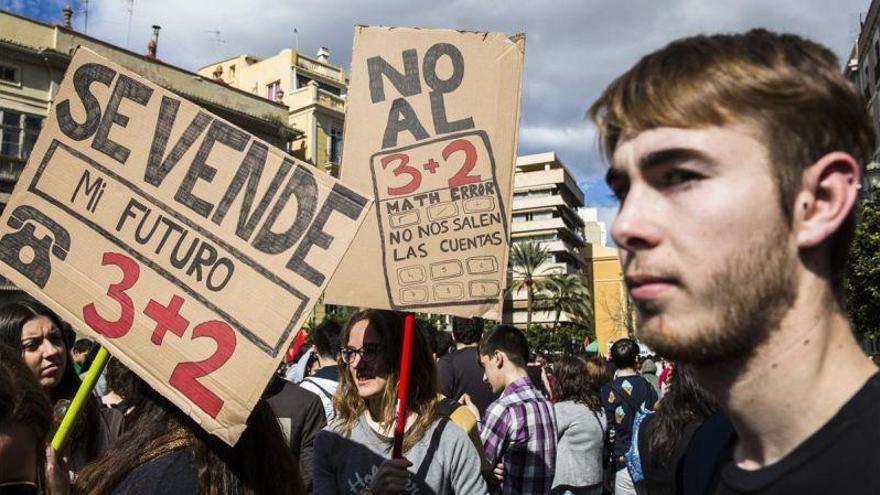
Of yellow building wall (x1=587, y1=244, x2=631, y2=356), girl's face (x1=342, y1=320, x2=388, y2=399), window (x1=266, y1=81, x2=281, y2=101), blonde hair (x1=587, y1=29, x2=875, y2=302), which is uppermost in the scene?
window (x1=266, y1=81, x2=281, y2=101)

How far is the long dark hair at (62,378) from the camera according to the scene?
3527 mm

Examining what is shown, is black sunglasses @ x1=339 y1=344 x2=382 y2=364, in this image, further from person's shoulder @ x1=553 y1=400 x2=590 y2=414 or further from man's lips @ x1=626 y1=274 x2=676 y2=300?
person's shoulder @ x1=553 y1=400 x2=590 y2=414

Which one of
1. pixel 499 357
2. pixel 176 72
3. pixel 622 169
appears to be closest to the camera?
pixel 622 169

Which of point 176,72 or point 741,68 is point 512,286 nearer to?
point 176,72

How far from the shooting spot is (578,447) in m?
5.47

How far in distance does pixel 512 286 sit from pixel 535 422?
64388 mm

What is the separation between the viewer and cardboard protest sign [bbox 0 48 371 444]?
227 cm

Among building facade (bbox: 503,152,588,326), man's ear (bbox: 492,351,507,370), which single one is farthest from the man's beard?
building facade (bbox: 503,152,588,326)

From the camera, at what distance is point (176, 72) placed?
32.9 metres

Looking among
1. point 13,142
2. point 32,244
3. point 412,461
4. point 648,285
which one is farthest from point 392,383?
point 13,142

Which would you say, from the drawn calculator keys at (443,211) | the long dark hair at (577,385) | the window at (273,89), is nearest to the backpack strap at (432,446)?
the drawn calculator keys at (443,211)

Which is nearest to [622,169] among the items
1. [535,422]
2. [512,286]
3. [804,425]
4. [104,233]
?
[804,425]

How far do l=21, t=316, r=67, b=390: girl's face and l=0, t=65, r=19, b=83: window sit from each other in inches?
1098

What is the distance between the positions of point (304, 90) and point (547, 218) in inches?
1795
